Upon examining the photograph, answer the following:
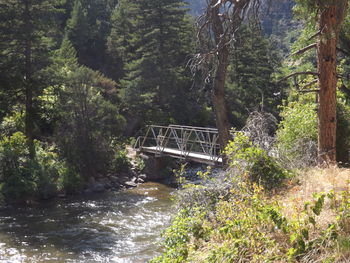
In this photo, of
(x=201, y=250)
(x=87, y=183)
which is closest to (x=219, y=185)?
(x=201, y=250)

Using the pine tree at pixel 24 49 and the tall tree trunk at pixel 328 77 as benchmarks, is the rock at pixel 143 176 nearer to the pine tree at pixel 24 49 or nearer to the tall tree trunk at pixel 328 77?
the pine tree at pixel 24 49

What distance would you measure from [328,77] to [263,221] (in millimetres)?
4267

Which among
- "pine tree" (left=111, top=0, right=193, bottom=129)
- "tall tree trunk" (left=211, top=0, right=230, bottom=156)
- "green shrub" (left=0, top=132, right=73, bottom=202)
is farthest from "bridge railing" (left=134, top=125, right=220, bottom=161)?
"tall tree trunk" (left=211, top=0, right=230, bottom=156)

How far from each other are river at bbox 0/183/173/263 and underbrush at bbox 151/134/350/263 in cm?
252

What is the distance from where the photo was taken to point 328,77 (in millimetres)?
8266

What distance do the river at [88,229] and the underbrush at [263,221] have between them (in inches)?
99.3

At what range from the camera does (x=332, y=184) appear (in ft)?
19.2

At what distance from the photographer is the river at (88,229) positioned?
410 inches

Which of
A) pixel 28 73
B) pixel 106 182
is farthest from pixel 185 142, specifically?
pixel 28 73

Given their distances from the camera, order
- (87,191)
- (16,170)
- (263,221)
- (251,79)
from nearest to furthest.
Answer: (263,221), (16,170), (87,191), (251,79)

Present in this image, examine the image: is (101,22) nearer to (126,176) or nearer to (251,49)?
(251,49)

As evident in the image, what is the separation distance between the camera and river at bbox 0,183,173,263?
1042 centimetres

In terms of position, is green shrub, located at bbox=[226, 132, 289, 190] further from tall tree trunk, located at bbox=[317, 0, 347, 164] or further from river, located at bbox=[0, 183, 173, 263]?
river, located at bbox=[0, 183, 173, 263]

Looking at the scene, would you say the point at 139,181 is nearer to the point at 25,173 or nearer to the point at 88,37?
the point at 25,173
